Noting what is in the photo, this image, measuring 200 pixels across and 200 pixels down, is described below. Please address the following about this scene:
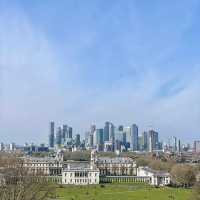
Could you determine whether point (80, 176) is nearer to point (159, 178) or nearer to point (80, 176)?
point (80, 176)

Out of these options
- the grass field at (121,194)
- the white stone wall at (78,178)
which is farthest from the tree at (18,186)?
the white stone wall at (78,178)

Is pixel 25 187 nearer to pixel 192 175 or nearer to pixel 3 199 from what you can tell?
pixel 3 199

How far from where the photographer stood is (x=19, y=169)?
39188mm

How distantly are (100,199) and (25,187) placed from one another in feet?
89.0

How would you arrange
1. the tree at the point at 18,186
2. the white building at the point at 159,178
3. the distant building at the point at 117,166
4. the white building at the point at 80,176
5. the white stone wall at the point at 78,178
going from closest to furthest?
the tree at the point at 18,186
the white building at the point at 159,178
the white building at the point at 80,176
the white stone wall at the point at 78,178
the distant building at the point at 117,166

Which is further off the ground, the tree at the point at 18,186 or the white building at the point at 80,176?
the tree at the point at 18,186

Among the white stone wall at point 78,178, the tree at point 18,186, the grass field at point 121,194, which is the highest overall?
the tree at point 18,186

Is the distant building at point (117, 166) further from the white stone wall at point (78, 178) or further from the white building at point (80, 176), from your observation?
the white stone wall at point (78, 178)

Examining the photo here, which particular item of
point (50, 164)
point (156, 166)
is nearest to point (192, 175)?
point (156, 166)

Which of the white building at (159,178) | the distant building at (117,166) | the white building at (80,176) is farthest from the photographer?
the distant building at (117,166)

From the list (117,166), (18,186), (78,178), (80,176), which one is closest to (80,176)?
(80,176)

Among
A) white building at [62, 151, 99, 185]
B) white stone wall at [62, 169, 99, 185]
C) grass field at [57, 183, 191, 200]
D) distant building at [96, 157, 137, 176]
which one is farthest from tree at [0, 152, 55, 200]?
distant building at [96, 157, 137, 176]

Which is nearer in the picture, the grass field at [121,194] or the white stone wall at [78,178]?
the grass field at [121,194]

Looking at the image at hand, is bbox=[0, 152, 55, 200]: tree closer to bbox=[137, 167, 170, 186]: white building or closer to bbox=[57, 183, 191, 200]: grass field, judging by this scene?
bbox=[57, 183, 191, 200]: grass field
